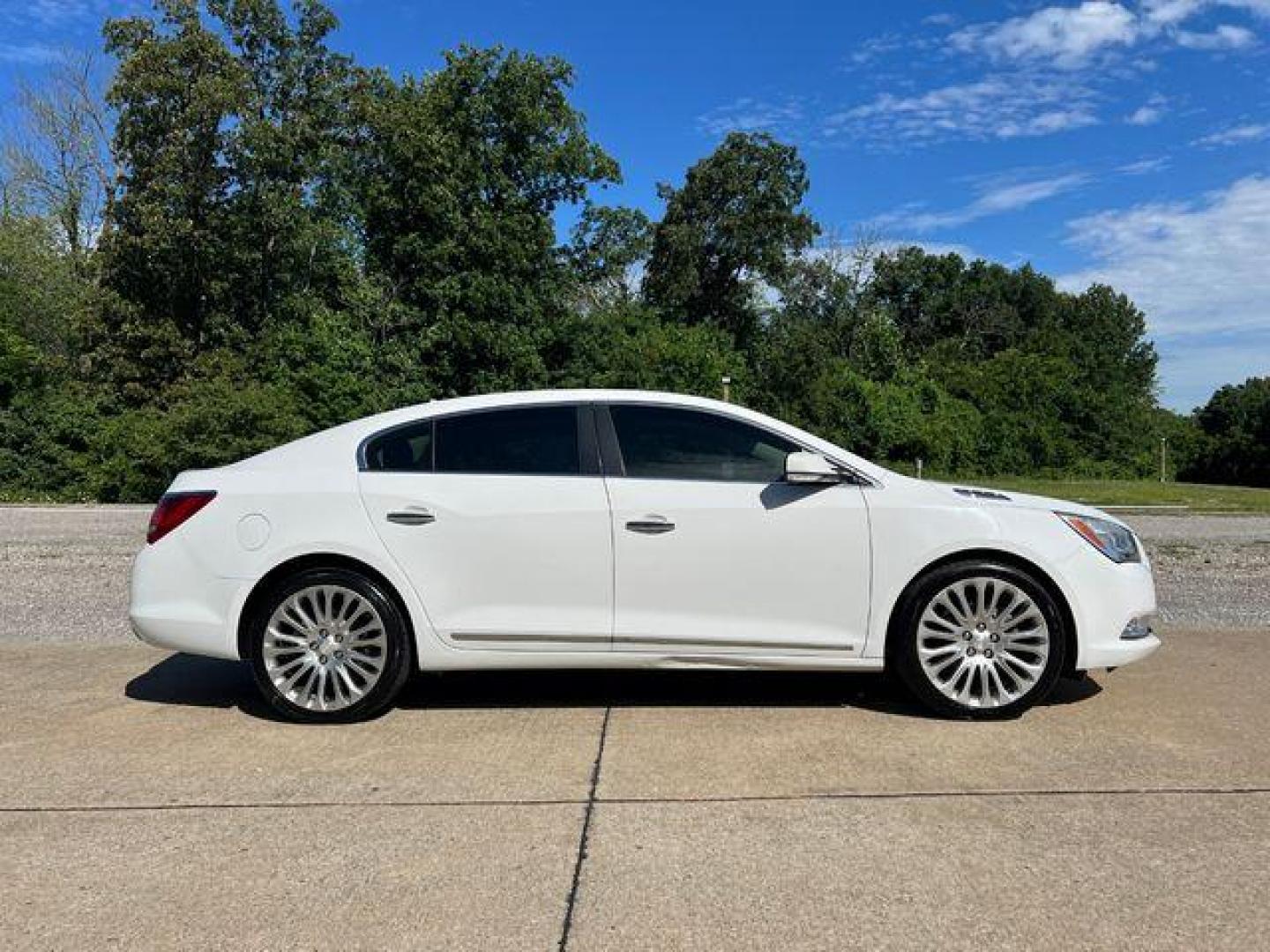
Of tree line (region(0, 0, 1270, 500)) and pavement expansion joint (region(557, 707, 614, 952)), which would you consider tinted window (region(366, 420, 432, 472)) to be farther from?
tree line (region(0, 0, 1270, 500))

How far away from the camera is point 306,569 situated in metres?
5.14

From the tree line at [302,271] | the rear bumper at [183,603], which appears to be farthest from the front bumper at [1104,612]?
the tree line at [302,271]

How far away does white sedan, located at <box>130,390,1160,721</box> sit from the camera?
5020 millimetres

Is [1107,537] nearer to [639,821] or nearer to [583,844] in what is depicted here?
[639,821]

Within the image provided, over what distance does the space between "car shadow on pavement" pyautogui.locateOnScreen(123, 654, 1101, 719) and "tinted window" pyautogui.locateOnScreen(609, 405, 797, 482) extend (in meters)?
1.15

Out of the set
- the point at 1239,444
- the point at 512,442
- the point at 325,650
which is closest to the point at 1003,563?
the point at 512,442

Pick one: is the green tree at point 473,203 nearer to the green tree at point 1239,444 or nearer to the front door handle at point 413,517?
the front door handle at point 413,517

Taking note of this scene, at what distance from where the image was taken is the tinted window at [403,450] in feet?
17.1

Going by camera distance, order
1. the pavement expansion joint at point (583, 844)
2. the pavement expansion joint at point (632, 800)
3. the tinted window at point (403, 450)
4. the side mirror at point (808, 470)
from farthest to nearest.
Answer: the tinted window at point (403, 450) < the side mirror at point (808, 470) < the pavement expansion joint at point (632, 800) < the pavement expansion joint at point (583, 844)

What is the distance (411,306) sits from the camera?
33.4 metres

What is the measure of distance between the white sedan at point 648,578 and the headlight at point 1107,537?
16 millimetres

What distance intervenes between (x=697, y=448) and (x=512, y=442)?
36.4 inches

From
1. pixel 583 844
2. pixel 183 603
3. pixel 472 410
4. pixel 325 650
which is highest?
pixel 472 410

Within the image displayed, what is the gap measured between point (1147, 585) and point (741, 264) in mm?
47211
